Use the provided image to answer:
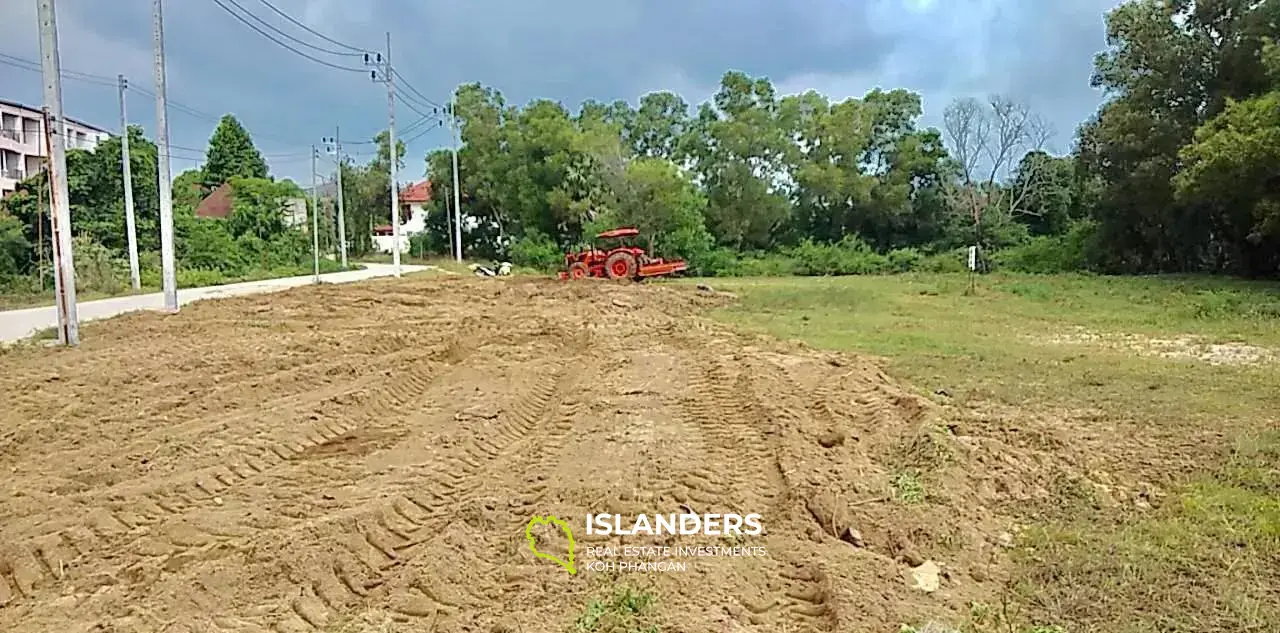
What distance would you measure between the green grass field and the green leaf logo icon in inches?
64.7

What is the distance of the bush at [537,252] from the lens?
33763 millimetres

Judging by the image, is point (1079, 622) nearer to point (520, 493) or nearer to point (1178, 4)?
point (520, 493)

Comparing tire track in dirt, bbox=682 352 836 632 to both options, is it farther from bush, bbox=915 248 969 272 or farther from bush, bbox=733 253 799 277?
bush, bbox=915 248 969 272

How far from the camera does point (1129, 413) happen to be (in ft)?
23.1

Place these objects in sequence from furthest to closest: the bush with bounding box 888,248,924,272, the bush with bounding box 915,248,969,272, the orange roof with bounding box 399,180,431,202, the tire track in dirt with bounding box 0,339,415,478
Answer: the orange roof with bounding box 399,180,431,202 < the bush with bounding box 888,248,924,272 < the bush with bounding box 915,248,969,272 < the tire track in dirt with bounding box 0,339,415,478

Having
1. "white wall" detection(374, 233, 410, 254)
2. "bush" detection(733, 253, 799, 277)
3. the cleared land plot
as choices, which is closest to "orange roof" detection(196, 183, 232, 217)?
"white wall" detection(374, 233, 410, 254)

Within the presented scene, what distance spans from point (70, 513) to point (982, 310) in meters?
14.6

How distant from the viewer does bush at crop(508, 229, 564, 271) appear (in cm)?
3376

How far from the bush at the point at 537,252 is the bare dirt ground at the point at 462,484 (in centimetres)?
2378

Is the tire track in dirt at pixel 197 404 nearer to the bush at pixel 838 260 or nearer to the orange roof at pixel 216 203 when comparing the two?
the bush at pixel 838 260

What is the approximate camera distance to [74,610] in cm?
354

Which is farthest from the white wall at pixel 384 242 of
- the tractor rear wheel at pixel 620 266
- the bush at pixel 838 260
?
the tractor rear wheel at pixel 620 266

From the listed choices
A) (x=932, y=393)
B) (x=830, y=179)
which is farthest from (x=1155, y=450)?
(x=830, y=179)

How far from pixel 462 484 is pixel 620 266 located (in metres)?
18.7
